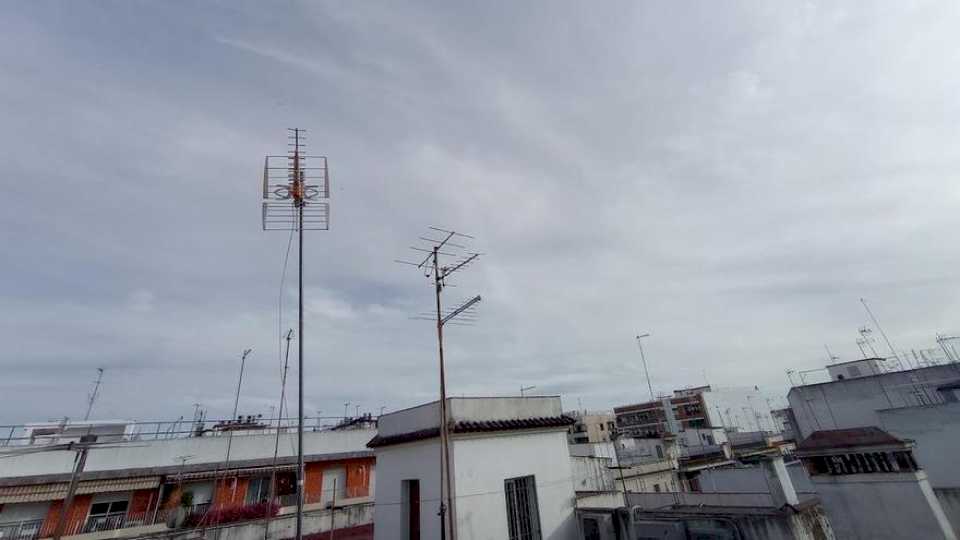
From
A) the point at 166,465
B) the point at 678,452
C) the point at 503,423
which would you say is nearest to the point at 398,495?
the point at 503,423

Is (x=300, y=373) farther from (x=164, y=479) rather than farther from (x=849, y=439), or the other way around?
(x=164, y=479)

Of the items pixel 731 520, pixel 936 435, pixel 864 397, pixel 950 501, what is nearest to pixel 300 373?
pixel 731 520

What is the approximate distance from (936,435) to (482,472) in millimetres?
16823

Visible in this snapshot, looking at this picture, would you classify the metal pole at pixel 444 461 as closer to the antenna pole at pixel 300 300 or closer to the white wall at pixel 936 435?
the antenna pole at pixel 300 300

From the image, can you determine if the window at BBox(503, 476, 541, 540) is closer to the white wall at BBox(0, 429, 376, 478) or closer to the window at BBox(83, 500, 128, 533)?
the white wall at BBox(0, 429, 376, 478)

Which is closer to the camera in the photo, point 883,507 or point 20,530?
point 883,507

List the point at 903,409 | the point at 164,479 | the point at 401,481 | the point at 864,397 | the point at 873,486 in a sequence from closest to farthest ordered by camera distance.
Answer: the point at 873,486 → the point at 401,481 → the point at 903,409 → the point at 864,397 → the point at 164,479

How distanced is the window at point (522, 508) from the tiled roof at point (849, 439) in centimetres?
768

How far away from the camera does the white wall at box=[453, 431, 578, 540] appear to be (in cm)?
1144

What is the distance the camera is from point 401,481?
13219 mm

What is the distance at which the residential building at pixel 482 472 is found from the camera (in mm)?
11680

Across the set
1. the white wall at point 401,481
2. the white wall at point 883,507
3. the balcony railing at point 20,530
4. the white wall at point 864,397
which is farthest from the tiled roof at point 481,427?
the balcony railing at point 20,530

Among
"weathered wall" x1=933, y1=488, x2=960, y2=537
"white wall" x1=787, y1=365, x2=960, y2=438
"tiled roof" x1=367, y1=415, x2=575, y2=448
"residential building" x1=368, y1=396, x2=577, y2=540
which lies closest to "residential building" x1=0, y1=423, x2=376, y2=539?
"tiled roof" x1=367, y1=415, x2=575, y2=448

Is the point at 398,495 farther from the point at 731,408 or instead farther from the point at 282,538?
the point at 731,408
